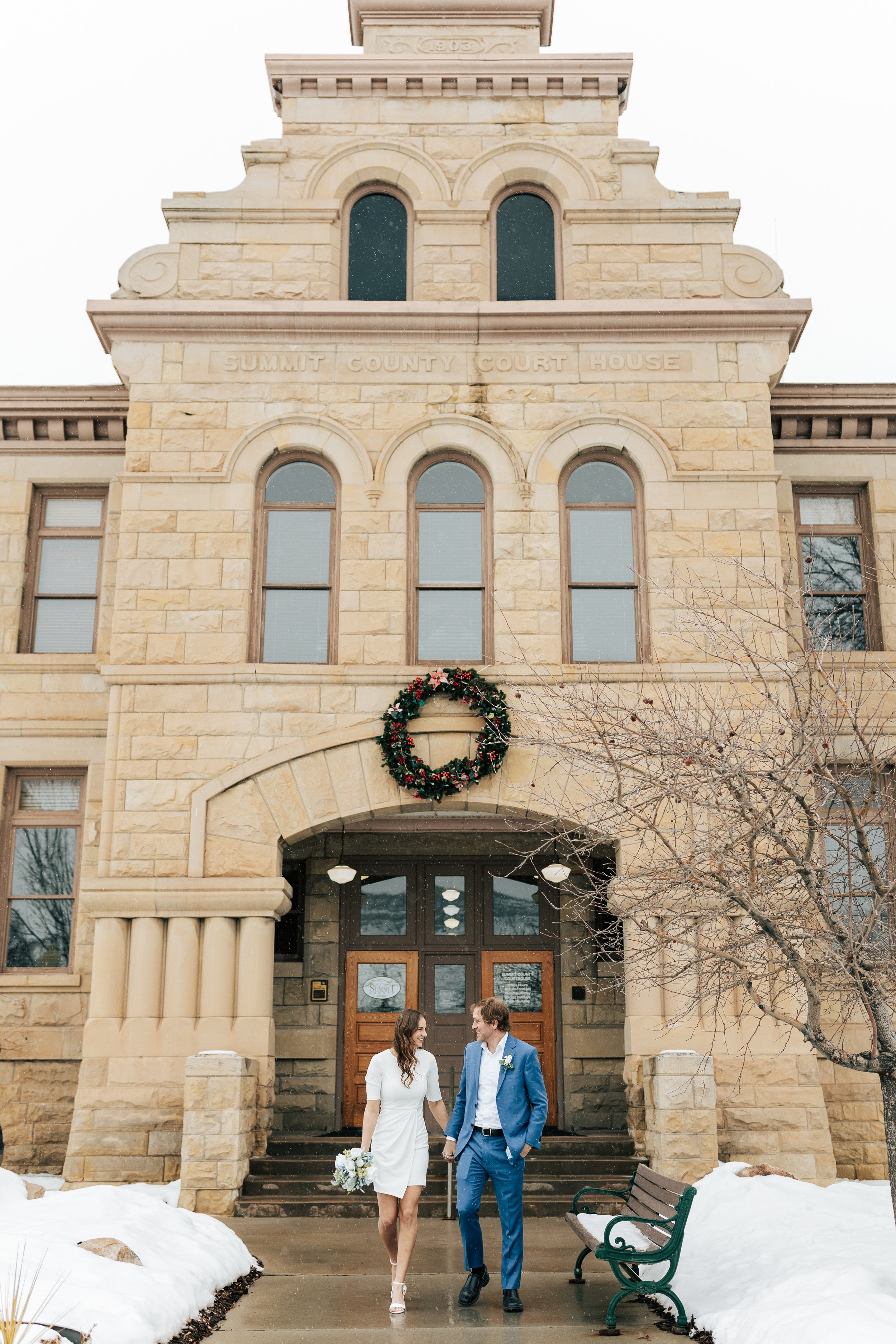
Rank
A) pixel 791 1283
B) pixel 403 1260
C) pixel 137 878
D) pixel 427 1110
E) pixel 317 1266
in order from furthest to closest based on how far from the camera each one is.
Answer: pixel 427 1110, pixel 137 878, pixel 317 1266, pixel 403 1260, pixel 791 1283

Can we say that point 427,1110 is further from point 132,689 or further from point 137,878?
point 132,689

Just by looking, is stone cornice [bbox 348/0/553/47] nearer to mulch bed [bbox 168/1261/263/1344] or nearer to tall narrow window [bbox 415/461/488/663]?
tall narrow window [bbox 415/461/488/663]

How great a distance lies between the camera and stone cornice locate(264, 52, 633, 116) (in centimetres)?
1532

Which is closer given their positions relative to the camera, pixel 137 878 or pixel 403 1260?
pixel 403 1260

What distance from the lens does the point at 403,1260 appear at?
7.64 metres

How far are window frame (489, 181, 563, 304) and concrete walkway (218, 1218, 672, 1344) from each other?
9843mm

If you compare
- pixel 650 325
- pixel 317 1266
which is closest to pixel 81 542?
pixel 650 325

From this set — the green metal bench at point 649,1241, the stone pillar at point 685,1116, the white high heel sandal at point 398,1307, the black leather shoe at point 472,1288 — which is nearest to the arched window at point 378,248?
the stone pillar at point 685,1116

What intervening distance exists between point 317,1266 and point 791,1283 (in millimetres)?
3613

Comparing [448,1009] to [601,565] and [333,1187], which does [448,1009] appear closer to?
[333,1187]

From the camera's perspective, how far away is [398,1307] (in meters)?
7.52

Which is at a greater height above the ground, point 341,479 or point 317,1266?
point 341,479

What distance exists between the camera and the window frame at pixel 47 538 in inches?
609

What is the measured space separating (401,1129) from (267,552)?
25.5 ft
